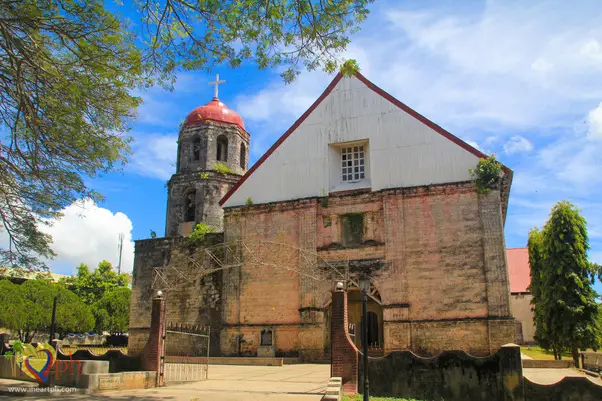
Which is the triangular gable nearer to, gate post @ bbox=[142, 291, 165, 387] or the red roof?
gate post @ bbox=[142, 291, 165, 387]

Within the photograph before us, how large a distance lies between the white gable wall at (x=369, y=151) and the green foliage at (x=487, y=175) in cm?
56

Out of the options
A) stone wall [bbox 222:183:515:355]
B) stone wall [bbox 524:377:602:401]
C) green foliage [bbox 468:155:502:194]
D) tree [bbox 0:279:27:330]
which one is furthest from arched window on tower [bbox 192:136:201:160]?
stone wall [bbox 524:377:602:401]

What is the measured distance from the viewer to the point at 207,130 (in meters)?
27.0

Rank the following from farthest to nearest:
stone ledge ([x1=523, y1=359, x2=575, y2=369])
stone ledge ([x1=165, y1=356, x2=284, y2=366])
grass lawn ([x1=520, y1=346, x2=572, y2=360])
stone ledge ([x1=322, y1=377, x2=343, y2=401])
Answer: grass lawn ([x1=520, y1=346, x2=572, y2=360])
stone ledge ([x1=165, y1=356, x2=284, y2=366])
stone ledge ([x1=523, y1=359, x2=575, y2=369])
stone ledge ([x1=322, y1=377, x2=343, y2=401])

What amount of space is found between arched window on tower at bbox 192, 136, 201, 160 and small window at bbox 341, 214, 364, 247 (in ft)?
29.8

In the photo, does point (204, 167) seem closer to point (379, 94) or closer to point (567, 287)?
point (379, 94)

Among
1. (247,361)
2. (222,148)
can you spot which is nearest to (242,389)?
(247,361)

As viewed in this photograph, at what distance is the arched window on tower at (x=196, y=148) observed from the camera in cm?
2720

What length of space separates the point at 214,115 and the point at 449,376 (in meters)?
19.1

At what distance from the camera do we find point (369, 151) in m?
22.5

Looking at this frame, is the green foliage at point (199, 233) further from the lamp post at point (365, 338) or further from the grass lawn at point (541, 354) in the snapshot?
the grass lawn at point (541, 354)

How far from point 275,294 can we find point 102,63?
1433cm

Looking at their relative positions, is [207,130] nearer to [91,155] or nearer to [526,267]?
[91,155]

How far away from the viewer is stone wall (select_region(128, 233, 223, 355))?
23.5 m
